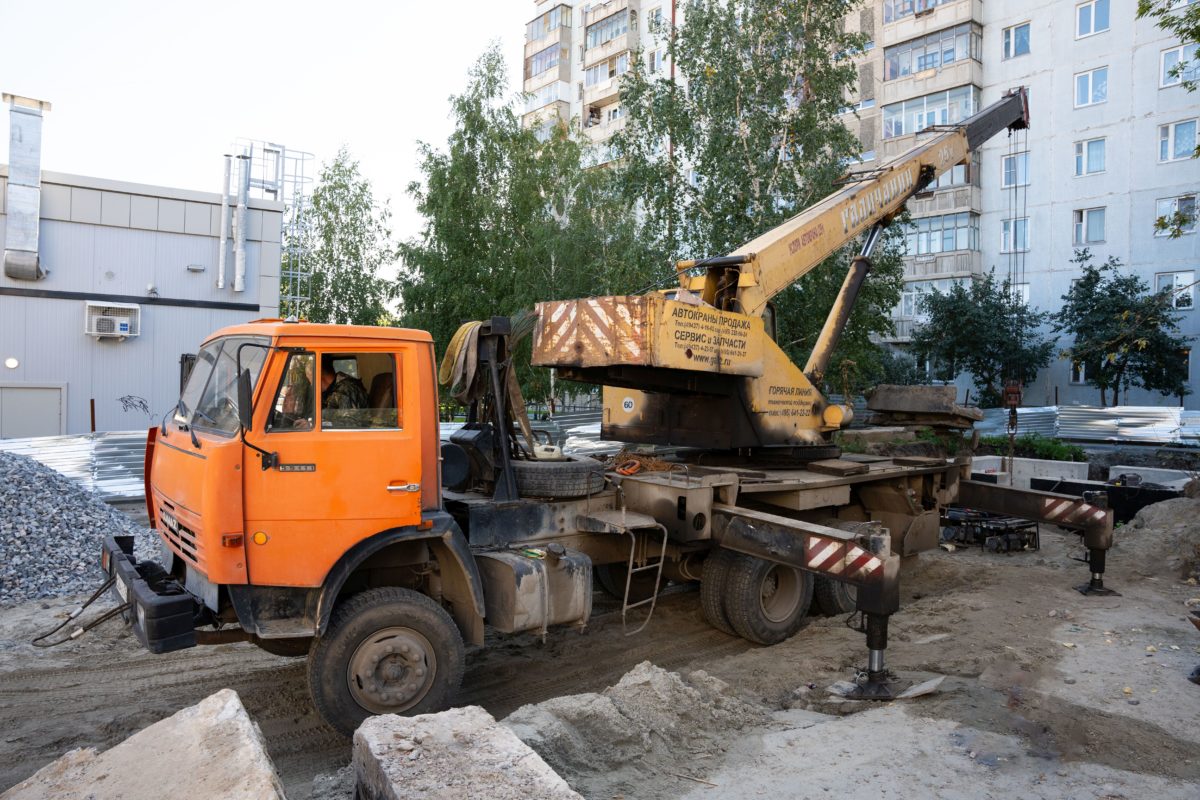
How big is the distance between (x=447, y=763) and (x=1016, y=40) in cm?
3385

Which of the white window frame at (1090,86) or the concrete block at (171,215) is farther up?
the white window frame at (1090,86)

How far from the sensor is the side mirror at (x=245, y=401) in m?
4.80

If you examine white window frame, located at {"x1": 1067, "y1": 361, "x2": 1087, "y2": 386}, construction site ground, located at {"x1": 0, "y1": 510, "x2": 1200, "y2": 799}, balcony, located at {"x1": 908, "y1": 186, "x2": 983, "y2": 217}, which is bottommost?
construction site ground, located at {"x1": 0, "y1": 510, "x2": 1200, "y2": 799}

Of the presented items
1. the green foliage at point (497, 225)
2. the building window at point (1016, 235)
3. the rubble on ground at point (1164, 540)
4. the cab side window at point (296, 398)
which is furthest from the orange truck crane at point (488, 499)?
the building window at point (1016, 235)

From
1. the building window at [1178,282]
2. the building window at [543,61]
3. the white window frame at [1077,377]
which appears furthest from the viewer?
the building window at [543,61]

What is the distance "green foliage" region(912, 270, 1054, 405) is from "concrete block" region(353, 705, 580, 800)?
27.1m

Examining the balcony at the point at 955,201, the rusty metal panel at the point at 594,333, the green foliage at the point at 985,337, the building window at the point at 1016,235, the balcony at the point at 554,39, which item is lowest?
the rusty metal panel at the point at 594,333

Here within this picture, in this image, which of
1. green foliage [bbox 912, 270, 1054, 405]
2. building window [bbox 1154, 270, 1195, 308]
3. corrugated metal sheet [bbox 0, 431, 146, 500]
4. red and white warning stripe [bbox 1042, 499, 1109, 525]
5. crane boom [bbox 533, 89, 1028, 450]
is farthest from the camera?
green foliage [bbox 912, 270, 1054, 405]

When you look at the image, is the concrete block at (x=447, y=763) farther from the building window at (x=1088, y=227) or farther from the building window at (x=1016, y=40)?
the building window at (x=1016, y=40)

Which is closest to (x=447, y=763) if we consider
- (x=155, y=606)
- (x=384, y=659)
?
(x=384, y=659)

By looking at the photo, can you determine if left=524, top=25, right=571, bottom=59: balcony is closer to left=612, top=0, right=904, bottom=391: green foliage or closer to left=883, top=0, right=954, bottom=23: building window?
left=883, top=0, right=954, bottom=23: building window

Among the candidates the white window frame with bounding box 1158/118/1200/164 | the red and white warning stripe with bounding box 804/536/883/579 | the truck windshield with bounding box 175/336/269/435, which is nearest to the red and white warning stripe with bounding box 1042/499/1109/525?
the red and white warning stripe with bounding box 804/536/883/579

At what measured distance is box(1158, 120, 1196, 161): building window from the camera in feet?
86.4

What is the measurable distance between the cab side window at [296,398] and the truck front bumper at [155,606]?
1.18 metres
